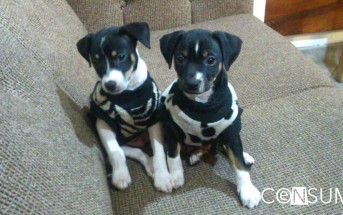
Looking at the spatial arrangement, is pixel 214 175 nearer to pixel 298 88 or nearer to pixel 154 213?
pixel 154 213

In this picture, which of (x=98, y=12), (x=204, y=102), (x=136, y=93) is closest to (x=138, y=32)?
(x=136, y=93)

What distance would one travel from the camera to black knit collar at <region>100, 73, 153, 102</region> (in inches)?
44.4

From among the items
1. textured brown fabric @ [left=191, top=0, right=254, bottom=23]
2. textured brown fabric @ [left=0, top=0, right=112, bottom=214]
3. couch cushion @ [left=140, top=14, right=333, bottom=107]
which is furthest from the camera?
textured brown fabric @ [left=191, top=0, right=254, bottom=23]

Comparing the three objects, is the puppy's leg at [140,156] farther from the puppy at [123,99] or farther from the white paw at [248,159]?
the white paw at [248,159]

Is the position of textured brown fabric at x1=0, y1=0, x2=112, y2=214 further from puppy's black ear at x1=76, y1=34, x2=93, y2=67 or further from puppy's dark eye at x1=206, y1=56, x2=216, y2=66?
puppy's dark eye at x1=206, y1=56, x2=216, y2=66

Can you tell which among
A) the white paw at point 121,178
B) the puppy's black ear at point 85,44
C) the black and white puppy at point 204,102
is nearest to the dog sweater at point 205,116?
the black and white puppy at point 204,102

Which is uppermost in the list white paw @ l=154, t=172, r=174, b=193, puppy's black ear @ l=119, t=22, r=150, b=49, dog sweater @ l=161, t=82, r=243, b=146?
puppy's black ear @ l=119, t=22, r=150, b=49

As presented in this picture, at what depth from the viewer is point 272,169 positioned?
1.10 m

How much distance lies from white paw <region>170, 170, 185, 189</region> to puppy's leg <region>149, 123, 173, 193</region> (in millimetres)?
13

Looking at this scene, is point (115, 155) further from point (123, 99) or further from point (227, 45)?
point (227, 45)

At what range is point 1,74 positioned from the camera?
815mm

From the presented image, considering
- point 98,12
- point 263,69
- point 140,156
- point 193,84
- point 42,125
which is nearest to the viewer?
point 42,125

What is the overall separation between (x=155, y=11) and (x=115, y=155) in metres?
1.09

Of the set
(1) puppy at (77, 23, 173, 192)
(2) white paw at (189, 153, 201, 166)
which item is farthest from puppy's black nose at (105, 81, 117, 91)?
(2) white paw at (189, 153, 201, 166)
